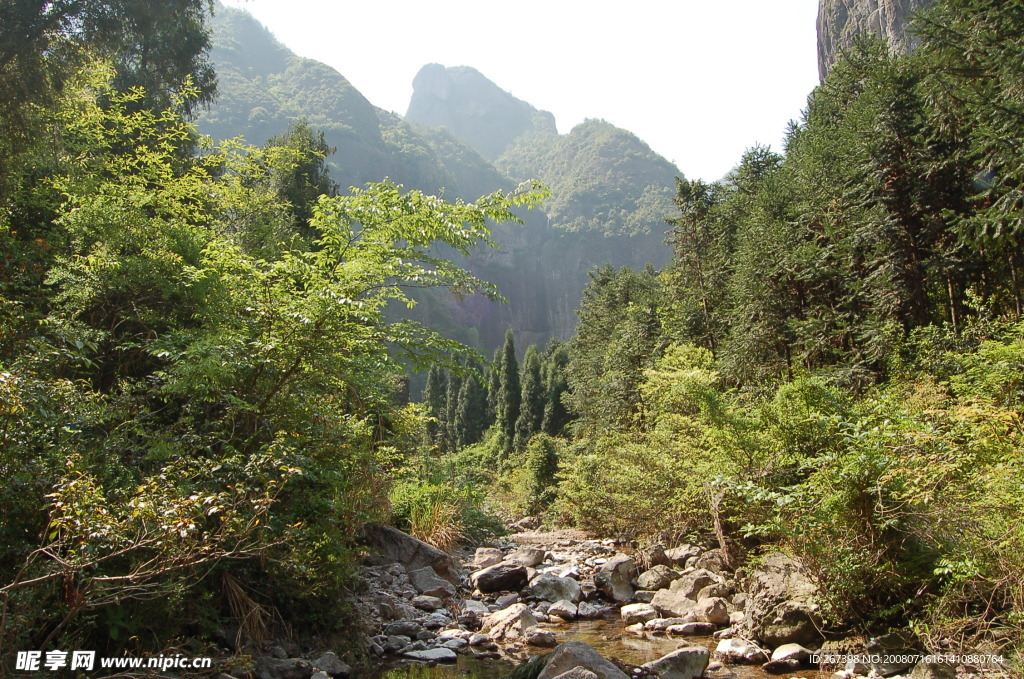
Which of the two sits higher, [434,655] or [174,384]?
[174,384]

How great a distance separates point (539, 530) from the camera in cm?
2603

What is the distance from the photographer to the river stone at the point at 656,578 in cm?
1163

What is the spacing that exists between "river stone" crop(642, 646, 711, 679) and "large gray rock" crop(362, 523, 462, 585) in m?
5.47

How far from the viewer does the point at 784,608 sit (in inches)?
306

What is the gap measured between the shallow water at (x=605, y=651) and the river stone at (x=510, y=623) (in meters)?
0.49

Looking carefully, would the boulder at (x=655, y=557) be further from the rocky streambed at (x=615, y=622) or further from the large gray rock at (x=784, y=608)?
the large gray rock at (x=784, y=608)

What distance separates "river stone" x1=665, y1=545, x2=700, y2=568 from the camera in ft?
41.6

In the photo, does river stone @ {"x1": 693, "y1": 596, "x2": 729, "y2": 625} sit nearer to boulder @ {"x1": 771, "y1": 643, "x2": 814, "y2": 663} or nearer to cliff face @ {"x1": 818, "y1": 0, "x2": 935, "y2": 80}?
boulder @ {"x1": 771, "y1": 643, "x2": 814, "y2": 663}

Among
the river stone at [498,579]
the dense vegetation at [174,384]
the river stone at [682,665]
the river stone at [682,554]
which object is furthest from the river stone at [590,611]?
the dense vegetation at [174,384]

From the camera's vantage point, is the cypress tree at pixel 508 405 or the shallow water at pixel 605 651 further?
the cypress tree at pixel 508 405

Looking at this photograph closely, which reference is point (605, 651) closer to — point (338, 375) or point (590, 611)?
point (590, 611)

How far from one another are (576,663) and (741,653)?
275cm

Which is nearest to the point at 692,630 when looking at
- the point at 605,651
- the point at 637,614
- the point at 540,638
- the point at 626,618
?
the point at 637,614

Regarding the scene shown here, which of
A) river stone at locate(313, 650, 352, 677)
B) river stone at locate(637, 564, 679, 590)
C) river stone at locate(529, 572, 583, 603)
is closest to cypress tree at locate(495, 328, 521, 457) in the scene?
river stone at locate(637, 564, 679, 590)
